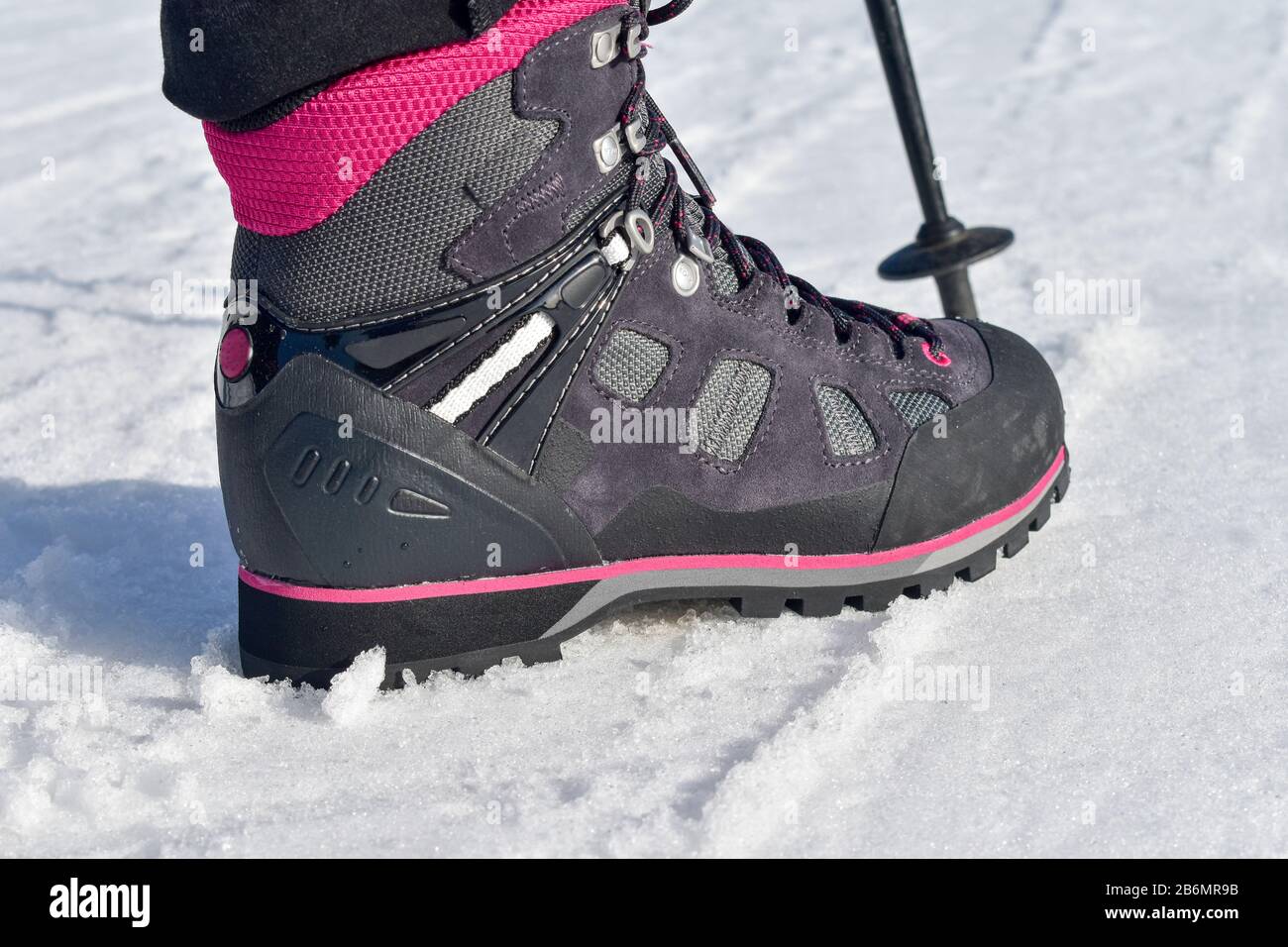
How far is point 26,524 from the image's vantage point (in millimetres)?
1712

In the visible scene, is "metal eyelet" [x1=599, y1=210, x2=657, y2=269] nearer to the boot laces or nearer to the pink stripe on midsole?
the boot laces

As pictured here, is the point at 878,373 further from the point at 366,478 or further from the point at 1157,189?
the point at 1157,189

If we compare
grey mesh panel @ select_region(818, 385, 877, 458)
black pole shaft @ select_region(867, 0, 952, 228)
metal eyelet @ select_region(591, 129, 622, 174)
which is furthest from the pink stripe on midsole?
black pole shaft @ select_region(867, 0, 952, 228)

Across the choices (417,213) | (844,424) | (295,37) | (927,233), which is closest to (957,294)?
(927,233)

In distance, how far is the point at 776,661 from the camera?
4.30 feet

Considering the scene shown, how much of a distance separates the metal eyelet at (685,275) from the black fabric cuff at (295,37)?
0.29 metres

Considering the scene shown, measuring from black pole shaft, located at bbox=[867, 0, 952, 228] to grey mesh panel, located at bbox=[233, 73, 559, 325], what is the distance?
866 mm

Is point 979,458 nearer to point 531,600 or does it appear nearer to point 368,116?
point 531,600

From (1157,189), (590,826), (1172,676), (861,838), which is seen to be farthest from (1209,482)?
(1157,189)

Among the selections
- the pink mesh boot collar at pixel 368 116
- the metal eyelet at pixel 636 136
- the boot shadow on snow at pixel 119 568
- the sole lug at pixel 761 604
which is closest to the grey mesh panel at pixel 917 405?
the sole lug at pixel 761 604

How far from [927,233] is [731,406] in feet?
2.79

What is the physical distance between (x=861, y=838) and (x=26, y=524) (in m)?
1.18

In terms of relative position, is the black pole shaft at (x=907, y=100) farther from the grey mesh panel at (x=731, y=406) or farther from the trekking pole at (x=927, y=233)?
the grey mesh panel at (x=731, y=406)

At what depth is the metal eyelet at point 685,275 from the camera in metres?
1.29
